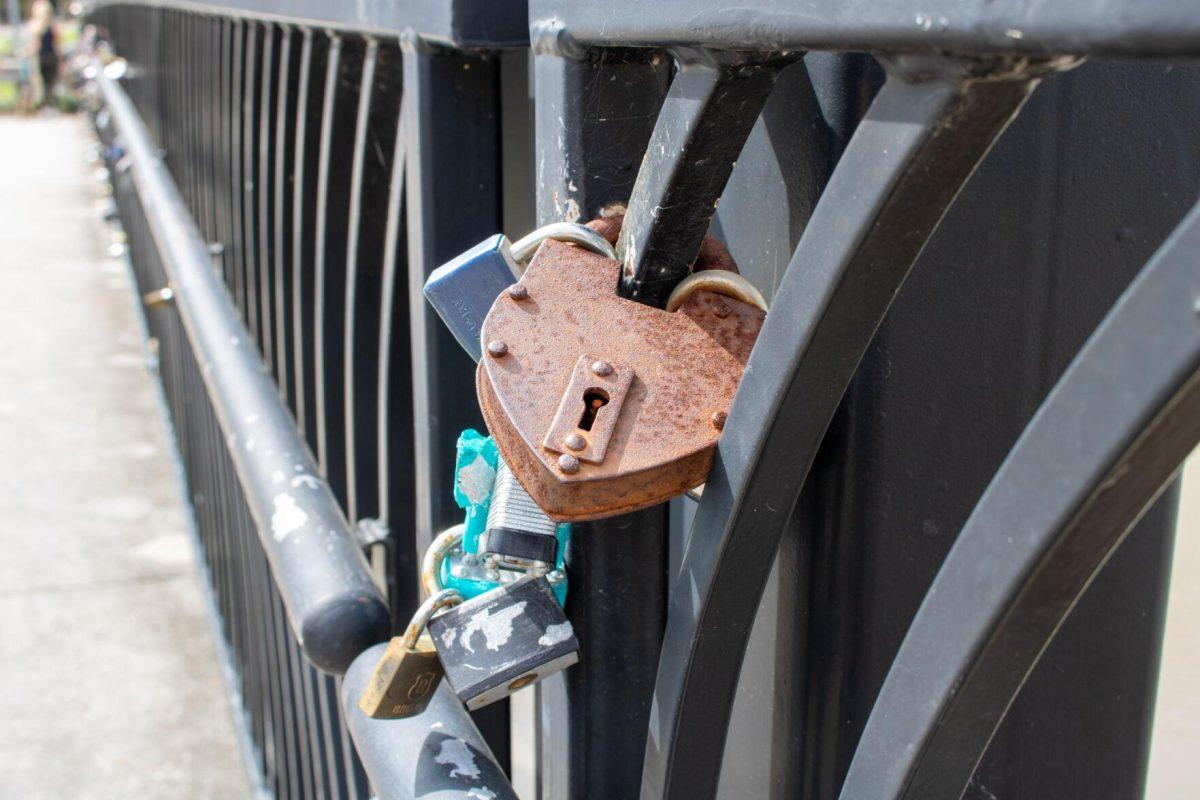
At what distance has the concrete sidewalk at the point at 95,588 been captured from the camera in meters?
3.13

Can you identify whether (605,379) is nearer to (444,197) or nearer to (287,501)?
(444,197)

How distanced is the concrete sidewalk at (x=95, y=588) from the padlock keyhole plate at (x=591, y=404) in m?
2.74

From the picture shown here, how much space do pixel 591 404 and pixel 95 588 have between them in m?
3.85

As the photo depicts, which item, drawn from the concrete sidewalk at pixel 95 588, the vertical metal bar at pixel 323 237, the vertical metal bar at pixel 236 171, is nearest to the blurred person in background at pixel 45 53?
the concrete sidewalk at pixel 95 588

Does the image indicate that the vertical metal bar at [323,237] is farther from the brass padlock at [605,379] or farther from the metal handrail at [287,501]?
the brass padlock at [605,379]

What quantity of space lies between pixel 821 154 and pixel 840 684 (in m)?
0.32

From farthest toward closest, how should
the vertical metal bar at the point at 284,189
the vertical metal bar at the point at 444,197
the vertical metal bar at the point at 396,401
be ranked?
the vertical metal bar at the point at 284,189
the vertical metal bar at the point at 396,401
the vertical metal bar at the point at 444,197

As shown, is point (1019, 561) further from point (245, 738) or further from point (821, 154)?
point (245, 738)

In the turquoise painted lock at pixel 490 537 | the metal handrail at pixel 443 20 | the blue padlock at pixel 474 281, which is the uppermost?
the metal handrail at pixel 443 20

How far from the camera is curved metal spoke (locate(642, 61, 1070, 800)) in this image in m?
0.43

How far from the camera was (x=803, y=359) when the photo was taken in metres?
0.52

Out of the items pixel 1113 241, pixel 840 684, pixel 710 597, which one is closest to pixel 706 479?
pixel 710 597

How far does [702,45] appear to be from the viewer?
550 millimetres

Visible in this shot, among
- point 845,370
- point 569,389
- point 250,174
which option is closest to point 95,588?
point 250,174
